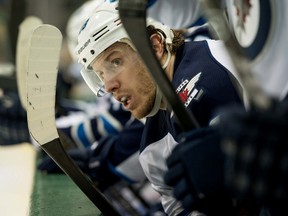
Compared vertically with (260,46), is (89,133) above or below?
below

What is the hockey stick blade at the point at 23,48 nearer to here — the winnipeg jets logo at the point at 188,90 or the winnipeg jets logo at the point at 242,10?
the winnipeg jets logo at the point at 188,90

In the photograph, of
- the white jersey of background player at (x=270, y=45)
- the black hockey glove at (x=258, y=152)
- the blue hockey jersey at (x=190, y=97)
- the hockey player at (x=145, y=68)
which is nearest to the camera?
the black hockey glove at (x=258, y=152)

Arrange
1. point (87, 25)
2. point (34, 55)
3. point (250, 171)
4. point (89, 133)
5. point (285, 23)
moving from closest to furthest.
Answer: point (250, 171) < point (285, 23) < point (34, 55) < point (87, 25) < point (89, 133)

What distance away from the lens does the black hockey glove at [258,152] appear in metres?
0.98

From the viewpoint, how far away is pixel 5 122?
363 centimetres

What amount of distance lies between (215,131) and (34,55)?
0.52 meters

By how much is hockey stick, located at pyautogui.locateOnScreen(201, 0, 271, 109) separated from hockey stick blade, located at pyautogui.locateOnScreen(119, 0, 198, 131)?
160 mm

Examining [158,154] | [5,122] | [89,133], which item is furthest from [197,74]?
[5,122]

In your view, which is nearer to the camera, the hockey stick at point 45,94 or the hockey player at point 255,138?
the hockey player at point 255,138

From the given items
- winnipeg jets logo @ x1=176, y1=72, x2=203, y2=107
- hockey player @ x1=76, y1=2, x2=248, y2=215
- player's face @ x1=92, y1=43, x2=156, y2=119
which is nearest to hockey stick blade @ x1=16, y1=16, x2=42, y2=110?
hockey player @ x1=76, y1=2, x2=248, y2=215

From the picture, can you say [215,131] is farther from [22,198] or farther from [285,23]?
[22,198]

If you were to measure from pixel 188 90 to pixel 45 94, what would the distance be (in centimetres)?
32

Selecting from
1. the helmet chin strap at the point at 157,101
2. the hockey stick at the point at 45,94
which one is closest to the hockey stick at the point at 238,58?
the hockey stick at the point at 45,94

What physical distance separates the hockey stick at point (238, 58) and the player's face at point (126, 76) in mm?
672
